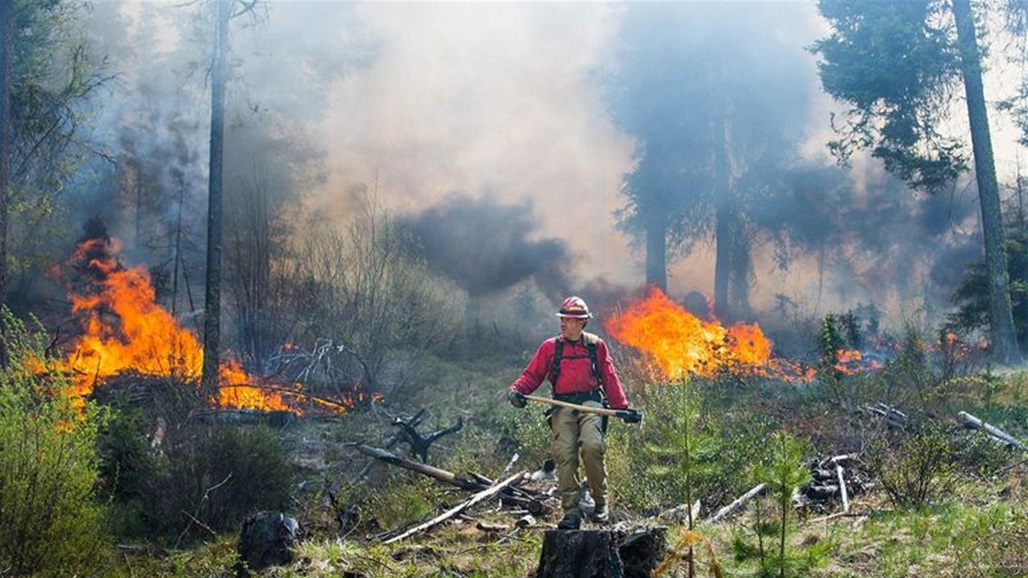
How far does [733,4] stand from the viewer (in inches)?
1039

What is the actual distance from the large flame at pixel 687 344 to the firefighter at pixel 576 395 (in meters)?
4.90

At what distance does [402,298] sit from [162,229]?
1234 cm

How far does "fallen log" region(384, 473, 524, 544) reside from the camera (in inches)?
322

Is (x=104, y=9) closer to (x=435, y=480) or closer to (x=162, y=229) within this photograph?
(x=162, y=229)

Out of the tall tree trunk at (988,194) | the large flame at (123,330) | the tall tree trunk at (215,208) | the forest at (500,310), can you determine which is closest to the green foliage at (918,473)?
the forest at (500,310)

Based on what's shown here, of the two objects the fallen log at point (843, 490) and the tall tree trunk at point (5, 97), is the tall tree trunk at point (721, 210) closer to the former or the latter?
the fallen log at point (843, 490)

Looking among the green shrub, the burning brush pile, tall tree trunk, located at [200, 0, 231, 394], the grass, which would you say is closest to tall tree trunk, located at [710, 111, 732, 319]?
the grass

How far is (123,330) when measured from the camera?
21469mm

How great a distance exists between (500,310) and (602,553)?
2038cm

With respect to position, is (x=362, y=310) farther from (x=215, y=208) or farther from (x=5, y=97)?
(x=5, y=97)

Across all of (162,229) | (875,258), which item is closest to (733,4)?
(875,258)

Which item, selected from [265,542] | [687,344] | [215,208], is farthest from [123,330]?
[265,542]

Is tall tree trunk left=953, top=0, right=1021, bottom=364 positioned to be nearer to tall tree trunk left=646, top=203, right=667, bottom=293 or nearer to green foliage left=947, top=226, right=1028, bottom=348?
green foliage left=947, top=226, right=1028, bottom=348

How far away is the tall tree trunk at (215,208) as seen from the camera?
16.9 meters
